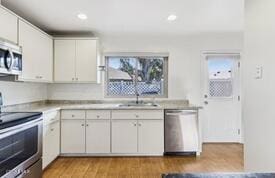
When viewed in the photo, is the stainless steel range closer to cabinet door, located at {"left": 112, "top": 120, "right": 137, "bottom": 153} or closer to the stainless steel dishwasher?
cabinet door, located at {"left": 112, "top": 120, "right": 137, "bottom": 153}

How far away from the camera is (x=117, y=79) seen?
525cm

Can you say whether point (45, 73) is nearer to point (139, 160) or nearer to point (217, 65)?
point (139, 160)

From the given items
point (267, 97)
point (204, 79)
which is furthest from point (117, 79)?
point (267, 97)

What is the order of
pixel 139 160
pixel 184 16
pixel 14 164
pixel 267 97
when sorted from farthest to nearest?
1. pixel 139 160
2. pixel 184 16
3. pixel 14 164
4. pixel 267 97

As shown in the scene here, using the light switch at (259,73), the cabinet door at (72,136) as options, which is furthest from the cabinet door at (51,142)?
the light switch at (259,73)

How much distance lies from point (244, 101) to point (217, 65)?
330cm

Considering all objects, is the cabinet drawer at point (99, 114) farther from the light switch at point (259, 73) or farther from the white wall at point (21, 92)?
the light switch at point (259, 73)

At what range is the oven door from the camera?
209 centimetres

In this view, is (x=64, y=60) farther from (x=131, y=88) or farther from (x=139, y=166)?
(x=139, y=166)

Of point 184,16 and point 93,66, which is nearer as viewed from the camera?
point 184,16

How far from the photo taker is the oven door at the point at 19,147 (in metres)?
2.09

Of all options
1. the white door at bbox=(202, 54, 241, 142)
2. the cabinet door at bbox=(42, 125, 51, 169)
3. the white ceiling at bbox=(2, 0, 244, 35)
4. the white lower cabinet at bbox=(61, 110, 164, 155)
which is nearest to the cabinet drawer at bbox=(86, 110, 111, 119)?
the white lower cabinet at bbox=(61, 110, 164, 155)

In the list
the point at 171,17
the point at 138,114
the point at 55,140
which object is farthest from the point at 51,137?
the point at 171,17

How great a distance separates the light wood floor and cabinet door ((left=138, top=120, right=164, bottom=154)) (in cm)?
20
